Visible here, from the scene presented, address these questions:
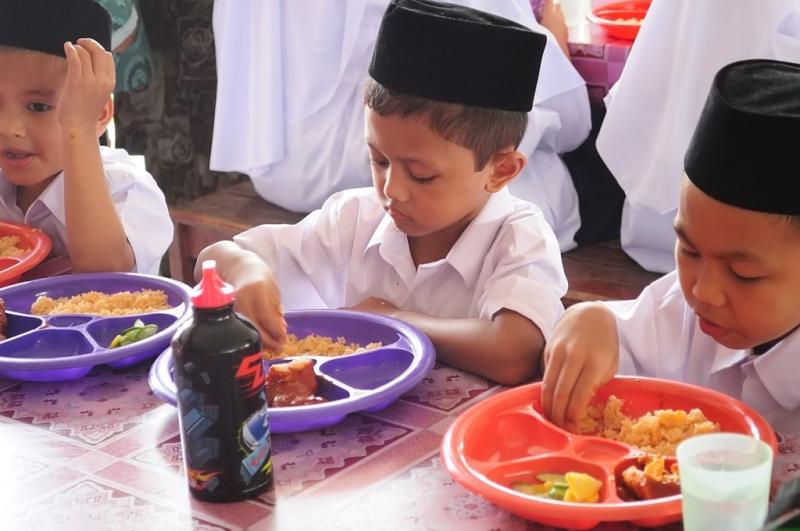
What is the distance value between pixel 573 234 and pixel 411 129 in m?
1.68

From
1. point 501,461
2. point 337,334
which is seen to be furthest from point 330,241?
point 501,461

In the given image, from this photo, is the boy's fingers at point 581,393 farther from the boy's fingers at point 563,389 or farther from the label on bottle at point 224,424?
the label on bottle at point 224,424

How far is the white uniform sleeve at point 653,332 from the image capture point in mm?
1652

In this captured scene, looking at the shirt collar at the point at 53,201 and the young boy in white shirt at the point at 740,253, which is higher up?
the young boy in white shirt at the point at 740,253

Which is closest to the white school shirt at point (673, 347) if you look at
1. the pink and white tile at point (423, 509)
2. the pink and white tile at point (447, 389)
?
the pink and white tile at point (447, 389)

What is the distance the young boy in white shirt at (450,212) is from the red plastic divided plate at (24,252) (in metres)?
0.36

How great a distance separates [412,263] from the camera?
1.97 m

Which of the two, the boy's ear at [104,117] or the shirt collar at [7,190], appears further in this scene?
the shirt collar at [7,190]

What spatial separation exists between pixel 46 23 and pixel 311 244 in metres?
0.67

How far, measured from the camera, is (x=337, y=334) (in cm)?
177

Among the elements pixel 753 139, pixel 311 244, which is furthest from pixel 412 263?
pixel 753 139

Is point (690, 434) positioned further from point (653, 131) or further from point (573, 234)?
point (573, 234)

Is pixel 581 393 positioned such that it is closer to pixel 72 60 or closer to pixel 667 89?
pixel 72 60

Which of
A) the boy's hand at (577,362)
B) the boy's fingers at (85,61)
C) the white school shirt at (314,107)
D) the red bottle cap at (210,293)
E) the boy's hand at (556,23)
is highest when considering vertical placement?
the boy's fingers at (85,61)
